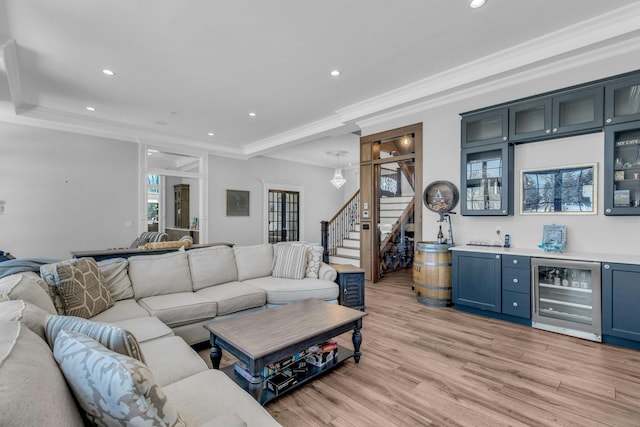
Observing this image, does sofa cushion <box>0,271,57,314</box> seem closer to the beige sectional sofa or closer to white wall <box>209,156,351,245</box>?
the beige sectional sofa

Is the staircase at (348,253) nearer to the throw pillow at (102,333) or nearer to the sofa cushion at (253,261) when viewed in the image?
Result: the sofa cushion at (253,261)

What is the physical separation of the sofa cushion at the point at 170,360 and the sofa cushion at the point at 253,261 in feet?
5.73

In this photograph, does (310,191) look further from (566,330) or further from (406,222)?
(566,330)

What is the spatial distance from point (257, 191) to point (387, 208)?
144 inches

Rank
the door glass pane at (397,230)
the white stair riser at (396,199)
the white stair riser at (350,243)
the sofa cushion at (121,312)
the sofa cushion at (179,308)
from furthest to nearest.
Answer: the white stair riser at (396,199) → the white stair riser at (350,243) → the door glass pane at (397,230) → the sofa cushion at (179,308) → the sofa cushion at (121,312)

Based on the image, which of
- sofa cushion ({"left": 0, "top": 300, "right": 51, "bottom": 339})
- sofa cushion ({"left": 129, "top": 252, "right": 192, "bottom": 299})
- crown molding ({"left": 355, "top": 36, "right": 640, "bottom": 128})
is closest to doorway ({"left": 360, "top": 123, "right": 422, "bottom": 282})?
crown molding ({"left": 355, "top": 36, "right": 640, "bottom": 128})

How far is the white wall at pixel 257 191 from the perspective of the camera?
25.1ft

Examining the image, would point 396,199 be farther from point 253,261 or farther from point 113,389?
point 113,389

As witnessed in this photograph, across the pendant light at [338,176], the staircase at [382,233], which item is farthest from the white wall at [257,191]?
the staircase at [382,233]

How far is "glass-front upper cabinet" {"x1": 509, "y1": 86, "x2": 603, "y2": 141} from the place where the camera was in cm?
317

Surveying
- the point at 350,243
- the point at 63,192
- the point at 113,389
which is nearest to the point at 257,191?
the point at 350,243

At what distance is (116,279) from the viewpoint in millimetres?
2893

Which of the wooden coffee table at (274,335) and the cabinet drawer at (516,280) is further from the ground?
the cabinet drawer at (516,280)

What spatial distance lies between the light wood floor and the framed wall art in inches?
220
